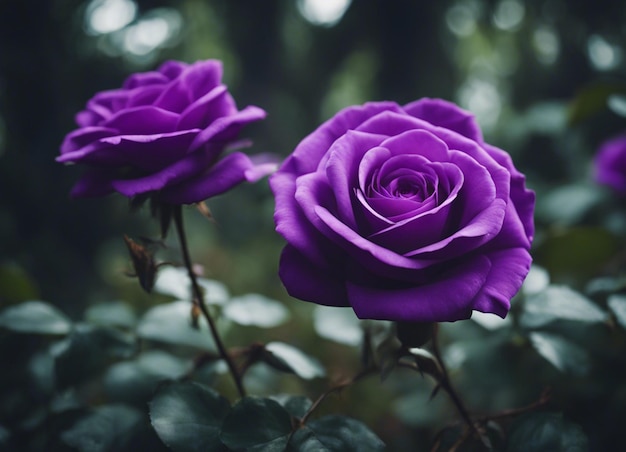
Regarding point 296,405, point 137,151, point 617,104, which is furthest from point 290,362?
point 617,104

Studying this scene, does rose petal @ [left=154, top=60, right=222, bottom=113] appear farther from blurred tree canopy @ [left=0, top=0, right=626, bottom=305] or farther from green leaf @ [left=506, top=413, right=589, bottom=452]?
blurred tree canopy @ [left=0, top=0, right=626, bottom=305]

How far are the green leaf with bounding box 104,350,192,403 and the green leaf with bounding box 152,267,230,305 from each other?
83mm

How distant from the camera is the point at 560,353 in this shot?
490 mm

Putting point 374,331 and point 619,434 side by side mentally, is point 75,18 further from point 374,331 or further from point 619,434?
point 619,434

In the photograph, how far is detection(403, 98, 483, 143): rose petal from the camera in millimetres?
418

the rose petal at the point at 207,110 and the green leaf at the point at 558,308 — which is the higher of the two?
the rose petal at the point at 207,110

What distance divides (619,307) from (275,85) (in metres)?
1.07

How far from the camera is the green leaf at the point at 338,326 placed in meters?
0.55

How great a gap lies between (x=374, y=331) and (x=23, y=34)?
100cm

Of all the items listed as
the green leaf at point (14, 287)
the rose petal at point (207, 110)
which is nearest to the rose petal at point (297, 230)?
the rose petal at point (207, 110)

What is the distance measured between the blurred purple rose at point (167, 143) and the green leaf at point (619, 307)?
13.7 inches

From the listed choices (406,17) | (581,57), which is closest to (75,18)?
(406,17)

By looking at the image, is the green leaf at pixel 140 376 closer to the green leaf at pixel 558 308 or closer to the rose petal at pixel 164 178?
the rose petal at pixel 164 178

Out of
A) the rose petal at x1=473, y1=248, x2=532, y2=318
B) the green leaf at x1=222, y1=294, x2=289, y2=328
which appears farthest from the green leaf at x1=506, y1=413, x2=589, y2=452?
the green leaf at x1=222, y1=294, x2=289, y2=328
